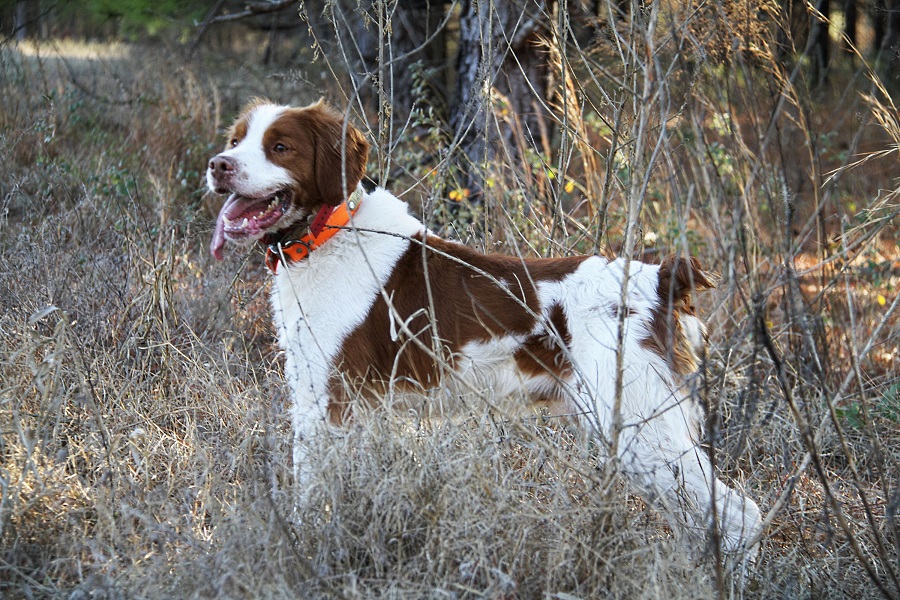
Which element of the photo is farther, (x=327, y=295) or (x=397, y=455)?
(x=327, y=295)

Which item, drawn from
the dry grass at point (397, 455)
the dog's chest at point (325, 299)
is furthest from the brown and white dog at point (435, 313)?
the dry grass at point (397, 455)

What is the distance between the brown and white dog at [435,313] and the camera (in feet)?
9.05

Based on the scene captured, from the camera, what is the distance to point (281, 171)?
115 inches

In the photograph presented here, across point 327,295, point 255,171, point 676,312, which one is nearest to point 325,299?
point 327,295

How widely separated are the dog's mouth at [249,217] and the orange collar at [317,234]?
0.08 meters

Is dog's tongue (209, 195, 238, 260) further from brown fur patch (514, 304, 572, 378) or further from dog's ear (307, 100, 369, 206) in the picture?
brown fur patch (514, 304, 572, 378)

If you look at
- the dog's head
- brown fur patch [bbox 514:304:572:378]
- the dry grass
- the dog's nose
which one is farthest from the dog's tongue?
brown fur patch [bbox 514:304:572:378]

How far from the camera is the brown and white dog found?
9.05 feet

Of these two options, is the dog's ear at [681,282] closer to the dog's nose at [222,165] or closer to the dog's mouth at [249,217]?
the dog's mouth at [249,217]

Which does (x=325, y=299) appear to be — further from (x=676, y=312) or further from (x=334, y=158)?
(x=676, y=312)

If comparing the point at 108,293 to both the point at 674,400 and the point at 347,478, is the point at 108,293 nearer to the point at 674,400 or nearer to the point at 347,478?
the point at 347,478

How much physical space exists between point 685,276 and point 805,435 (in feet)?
2.55

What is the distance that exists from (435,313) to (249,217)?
704 mm

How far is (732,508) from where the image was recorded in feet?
9.07
